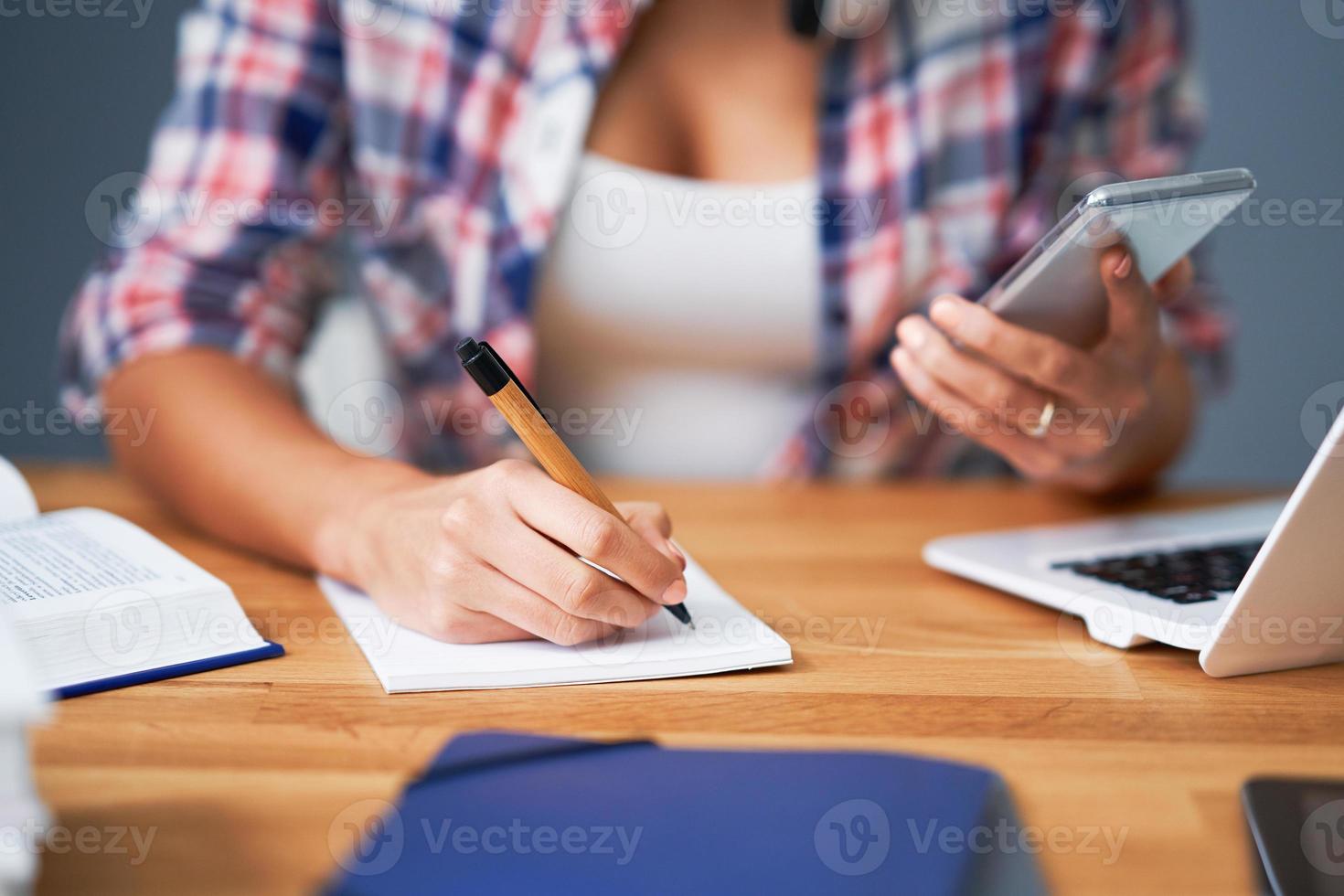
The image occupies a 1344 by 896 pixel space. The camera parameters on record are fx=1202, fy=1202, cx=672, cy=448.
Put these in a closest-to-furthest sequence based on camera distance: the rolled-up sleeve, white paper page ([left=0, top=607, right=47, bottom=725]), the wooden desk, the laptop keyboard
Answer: white paper page ([left=0, top=607, right=47, bottom=725])
the wooden desk
the laptop keyboard
the rolled-up sleeve

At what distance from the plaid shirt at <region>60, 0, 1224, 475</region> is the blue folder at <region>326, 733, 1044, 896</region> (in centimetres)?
61

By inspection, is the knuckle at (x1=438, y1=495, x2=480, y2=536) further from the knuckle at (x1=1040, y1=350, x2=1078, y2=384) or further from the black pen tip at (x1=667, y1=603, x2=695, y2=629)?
the knuckle at (x1=1040, y1=350, x2=1078, y2=384)

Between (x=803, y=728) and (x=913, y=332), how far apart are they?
0.33 m

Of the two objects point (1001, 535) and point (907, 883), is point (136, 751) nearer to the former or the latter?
point (907, 883)

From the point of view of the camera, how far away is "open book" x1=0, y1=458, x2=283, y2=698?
1.94 feet

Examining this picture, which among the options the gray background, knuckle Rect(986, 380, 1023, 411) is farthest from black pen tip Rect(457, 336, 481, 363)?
the gray background

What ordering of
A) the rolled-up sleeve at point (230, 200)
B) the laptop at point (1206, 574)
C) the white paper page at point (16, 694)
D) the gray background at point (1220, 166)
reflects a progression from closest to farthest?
the white paper page at point (16, 694)
the laptop at point (1206, 574)
the rolled-up sleeve at point (230, 200)
the gray background at point (1220, 166)

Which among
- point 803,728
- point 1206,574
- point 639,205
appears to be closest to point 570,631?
point 803,728

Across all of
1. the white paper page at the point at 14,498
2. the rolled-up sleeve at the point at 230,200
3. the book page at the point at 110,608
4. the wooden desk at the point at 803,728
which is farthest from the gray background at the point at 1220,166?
the wooden desk at the point at 803,728

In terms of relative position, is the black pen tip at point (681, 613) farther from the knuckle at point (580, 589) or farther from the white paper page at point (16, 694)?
the white paper page at point (16, 694)

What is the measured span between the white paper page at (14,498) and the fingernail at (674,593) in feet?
1.43

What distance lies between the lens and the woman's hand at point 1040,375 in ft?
2.45

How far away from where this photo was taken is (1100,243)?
698 millimetres

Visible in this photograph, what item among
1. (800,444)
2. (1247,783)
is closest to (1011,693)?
(1247,783)
